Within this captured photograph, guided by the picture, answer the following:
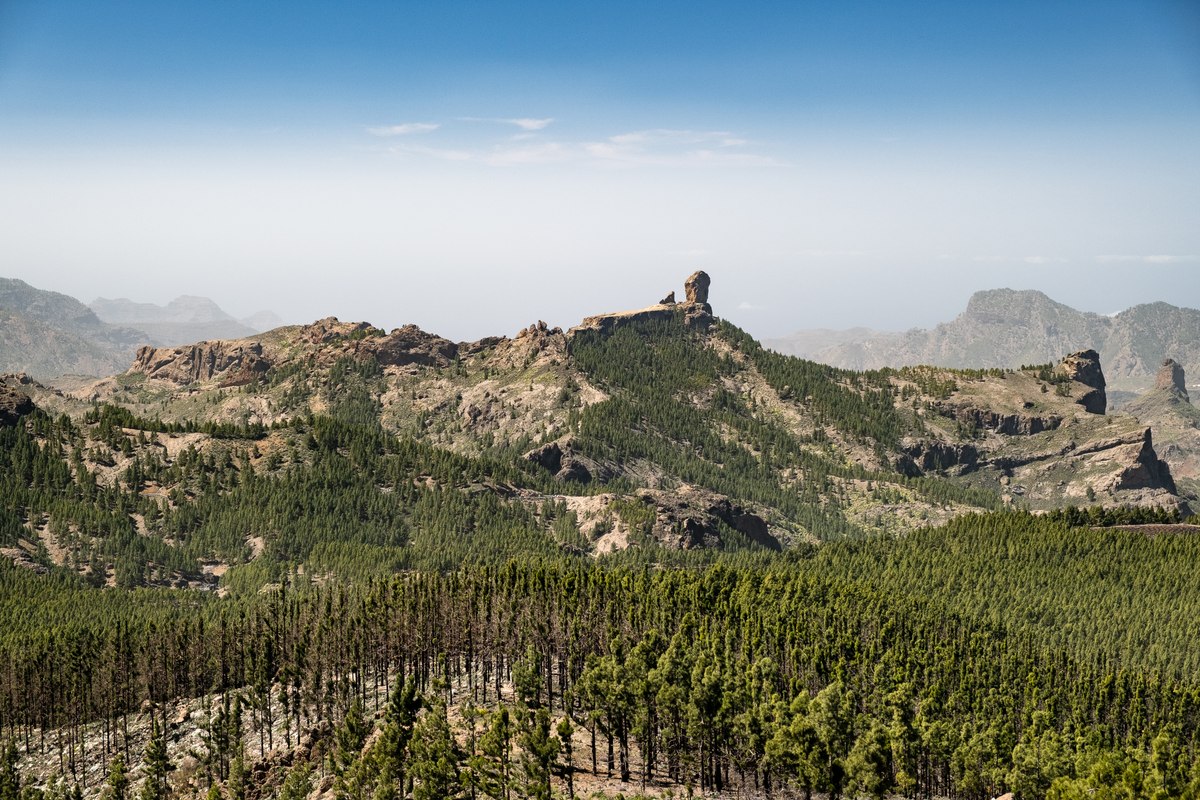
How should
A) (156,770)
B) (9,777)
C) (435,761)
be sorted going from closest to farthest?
1. (435,761)
2. (156,770)
3. (9,777)

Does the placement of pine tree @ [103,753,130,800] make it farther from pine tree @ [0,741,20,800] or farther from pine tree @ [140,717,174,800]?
pine tree @ [0,741,20,800]

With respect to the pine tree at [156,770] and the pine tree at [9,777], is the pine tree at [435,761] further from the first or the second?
the pine tree at [9,777]

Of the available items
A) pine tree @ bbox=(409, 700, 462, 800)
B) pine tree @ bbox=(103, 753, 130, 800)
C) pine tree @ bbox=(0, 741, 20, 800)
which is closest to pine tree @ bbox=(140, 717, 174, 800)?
pine tree @ bbox=(103, 753, 130, 800)

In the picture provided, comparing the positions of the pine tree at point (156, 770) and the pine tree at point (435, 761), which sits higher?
the pine tree at point (435, 761)

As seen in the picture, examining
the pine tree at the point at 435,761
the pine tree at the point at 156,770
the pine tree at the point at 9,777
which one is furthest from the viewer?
the pine tree at the point at 9,777

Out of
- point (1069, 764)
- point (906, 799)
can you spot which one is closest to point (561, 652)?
point (906, 799)

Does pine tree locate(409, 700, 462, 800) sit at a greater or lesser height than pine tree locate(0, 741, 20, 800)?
greater

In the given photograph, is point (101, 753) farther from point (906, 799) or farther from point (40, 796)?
point (906, 799)

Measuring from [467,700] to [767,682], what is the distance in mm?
50779

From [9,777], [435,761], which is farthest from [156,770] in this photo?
[435,761]

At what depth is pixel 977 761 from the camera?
6378 inches

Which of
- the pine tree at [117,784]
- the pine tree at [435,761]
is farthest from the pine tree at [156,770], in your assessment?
the pine tree at [435,761]

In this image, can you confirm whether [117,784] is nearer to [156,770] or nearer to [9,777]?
[156,770]

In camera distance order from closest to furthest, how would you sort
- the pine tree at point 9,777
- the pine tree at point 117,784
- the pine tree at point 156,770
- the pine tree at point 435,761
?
the pine tree at point 435,761, the pine tree at point 156,770, the pine tree at point 117,784, the pine tree at point 9,777
